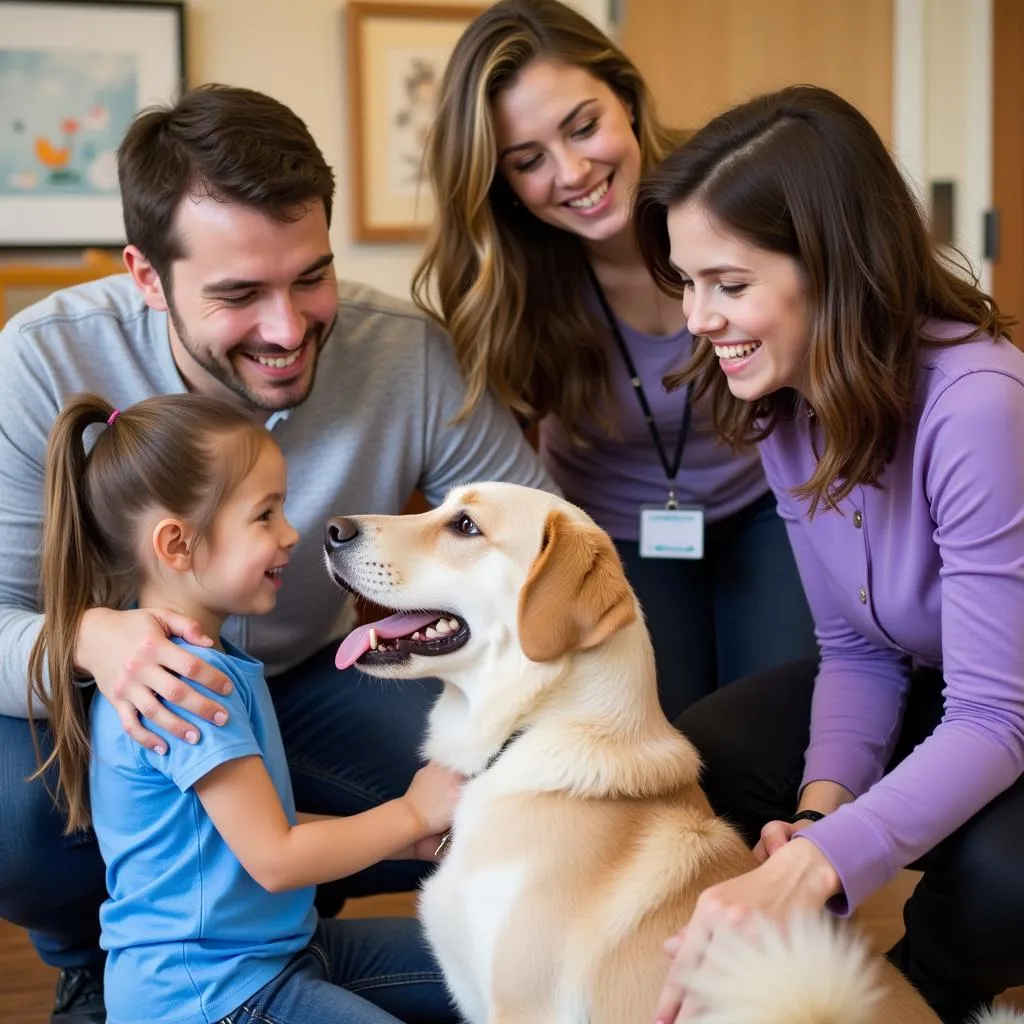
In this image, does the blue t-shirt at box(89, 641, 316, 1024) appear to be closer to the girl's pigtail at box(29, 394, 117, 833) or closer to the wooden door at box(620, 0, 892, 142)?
the girl's pigtail at box(29, 394, 117, 833)

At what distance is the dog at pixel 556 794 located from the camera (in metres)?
1.23

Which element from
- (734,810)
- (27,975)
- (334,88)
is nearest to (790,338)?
(734,810)

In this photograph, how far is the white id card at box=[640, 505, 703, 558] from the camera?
2.26 metres

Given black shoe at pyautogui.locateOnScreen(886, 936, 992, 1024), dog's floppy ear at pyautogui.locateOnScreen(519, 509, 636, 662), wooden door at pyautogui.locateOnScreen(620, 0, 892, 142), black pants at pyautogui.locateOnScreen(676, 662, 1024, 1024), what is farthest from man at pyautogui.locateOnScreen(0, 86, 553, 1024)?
wooden door at pyautogui.locateOnScreen(620, 0, 892, 142)

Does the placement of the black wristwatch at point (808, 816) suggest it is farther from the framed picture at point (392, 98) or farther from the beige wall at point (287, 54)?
the beige wall at point (287, 54)

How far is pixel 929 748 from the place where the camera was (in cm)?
142

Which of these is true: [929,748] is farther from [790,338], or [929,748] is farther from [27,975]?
[27,975]

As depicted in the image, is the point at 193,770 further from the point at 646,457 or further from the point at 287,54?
the point at 287,54

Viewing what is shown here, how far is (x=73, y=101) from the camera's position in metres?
3.62

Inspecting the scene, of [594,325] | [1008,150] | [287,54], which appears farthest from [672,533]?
[1008,150]

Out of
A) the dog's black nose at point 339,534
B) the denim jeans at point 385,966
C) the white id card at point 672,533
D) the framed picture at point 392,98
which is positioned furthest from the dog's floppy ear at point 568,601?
the framed picture at point 392,98

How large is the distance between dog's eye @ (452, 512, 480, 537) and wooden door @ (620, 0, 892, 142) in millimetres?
2765

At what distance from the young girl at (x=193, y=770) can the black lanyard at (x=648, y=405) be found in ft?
2.79

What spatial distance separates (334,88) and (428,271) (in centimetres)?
187
